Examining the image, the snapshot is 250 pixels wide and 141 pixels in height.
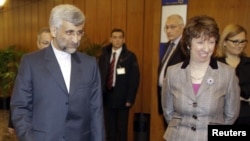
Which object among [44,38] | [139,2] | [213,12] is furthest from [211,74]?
[139,2]

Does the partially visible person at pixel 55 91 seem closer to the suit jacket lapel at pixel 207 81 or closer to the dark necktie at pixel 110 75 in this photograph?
the suit jacket lapel at pixel 207 81

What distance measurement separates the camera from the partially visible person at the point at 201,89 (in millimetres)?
1977

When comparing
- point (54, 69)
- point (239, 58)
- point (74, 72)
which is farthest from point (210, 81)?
point (239, 58)

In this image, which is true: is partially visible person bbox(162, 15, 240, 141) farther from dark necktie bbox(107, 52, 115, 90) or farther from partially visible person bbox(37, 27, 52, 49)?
dark necktie bbox(107, 52, 115, 90)

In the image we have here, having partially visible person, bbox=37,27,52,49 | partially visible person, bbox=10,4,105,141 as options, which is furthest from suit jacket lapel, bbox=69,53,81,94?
partially visible person, bbox=37,27,52,49

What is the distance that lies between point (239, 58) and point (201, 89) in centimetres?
114

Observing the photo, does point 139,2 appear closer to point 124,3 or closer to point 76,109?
point 124,3

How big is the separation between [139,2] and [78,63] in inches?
155

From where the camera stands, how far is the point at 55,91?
1.92 m

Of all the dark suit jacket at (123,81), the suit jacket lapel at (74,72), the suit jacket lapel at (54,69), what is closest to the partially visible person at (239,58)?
the suit jacket lapel at (74,72)

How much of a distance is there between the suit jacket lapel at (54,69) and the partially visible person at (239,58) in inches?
61.6

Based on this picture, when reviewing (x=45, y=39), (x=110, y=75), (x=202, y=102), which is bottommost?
(x=110, y=75)

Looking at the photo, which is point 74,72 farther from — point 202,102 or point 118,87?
point 118,87

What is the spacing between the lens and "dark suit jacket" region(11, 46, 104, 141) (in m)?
1.92
